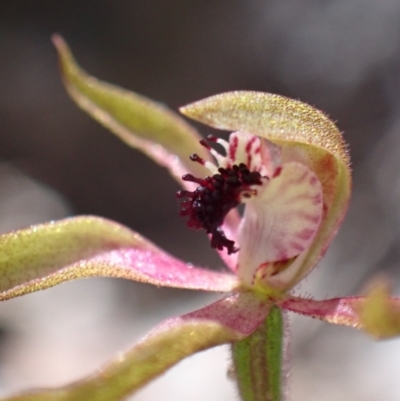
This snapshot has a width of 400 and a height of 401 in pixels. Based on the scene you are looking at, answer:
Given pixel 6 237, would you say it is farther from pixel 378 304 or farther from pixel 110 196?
pixel 110 196

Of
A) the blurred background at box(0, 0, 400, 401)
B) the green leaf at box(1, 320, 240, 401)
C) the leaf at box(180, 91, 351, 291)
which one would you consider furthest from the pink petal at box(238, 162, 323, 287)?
the blurred background at box(0, 0, 400, 401)

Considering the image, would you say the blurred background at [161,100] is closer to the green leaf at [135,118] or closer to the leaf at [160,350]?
the green leaf at [135,118]

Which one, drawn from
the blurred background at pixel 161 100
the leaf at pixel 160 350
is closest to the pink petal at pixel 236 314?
the leaf at pixel 160 350

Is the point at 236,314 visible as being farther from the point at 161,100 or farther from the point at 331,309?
the point at 161,100

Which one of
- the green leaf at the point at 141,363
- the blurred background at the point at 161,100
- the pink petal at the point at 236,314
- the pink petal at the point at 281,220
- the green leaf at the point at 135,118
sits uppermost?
the blurred background at the point at 161,100

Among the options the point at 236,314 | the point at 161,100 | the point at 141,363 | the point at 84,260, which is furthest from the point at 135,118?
the point at 161,100

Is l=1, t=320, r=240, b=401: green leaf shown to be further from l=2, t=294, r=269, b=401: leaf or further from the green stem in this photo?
the green stem
